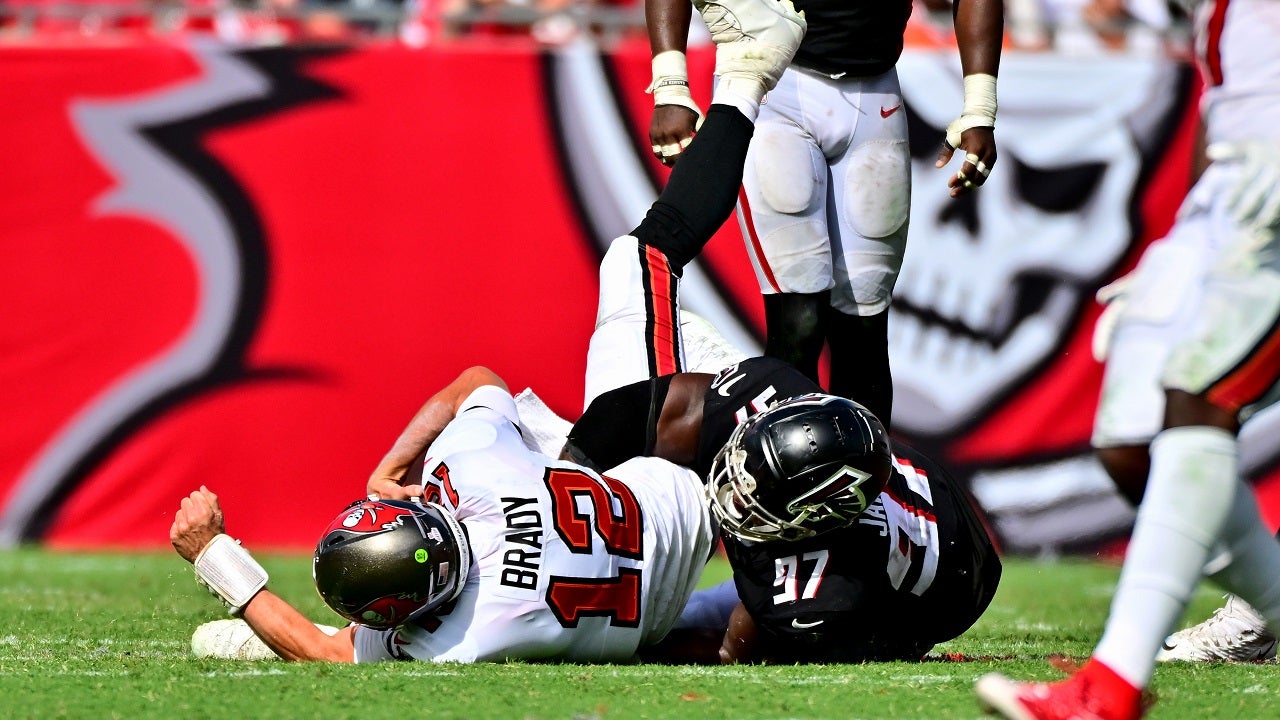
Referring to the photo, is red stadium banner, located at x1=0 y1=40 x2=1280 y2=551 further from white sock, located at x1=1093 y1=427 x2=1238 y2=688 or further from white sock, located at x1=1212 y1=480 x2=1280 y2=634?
white sock, located at x1=1093 y1=427 x2=1238 y2=688

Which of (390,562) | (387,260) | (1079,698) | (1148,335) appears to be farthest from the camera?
(387,260)

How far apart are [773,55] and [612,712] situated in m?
1.79

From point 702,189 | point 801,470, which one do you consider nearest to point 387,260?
point 702,189

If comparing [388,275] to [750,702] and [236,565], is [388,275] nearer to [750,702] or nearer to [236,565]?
[236,565]

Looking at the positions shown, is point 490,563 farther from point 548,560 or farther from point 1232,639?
point 1232,639

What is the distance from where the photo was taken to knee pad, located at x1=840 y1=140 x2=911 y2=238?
13.0 feet

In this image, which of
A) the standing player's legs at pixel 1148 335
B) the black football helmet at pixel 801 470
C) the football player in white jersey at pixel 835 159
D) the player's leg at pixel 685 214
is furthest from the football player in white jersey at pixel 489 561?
the standing player's legs at pixel 1148 335

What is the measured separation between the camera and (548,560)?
2840 mm

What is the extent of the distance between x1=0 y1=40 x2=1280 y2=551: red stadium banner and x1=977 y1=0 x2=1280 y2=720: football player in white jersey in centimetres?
389

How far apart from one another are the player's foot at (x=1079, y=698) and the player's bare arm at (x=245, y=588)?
4.74ft

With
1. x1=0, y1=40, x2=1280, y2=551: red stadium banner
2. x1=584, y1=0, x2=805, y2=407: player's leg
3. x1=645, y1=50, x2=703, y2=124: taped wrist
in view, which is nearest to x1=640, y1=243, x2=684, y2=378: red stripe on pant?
x1=584, y1=0, x2=805, y2=407: player's leg

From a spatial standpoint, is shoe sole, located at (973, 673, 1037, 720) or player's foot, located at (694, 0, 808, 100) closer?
shoe sole, located at (973, 673, 1037, 720)

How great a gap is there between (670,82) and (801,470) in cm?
149

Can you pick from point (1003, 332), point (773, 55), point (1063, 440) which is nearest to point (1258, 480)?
point (1063, 440)
